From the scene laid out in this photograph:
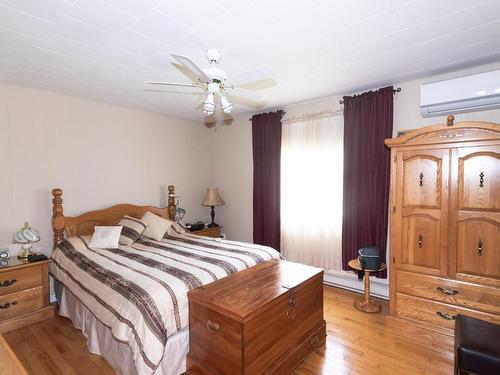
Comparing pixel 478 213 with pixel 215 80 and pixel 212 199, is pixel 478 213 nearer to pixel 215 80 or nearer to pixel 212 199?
pixel 215 80

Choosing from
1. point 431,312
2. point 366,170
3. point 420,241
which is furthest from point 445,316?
point 366,170

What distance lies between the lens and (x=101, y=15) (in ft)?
6.03

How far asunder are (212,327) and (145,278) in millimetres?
669

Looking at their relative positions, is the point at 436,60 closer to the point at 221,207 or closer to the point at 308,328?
the point at 308,328

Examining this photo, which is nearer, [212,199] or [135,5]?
[135,5]

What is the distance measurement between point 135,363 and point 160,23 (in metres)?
2.30


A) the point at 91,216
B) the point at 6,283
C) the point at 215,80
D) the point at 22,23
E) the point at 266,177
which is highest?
the point at 22,23

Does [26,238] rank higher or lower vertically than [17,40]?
lower

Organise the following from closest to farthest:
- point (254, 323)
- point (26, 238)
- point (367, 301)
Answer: point (254, 323) → point (26, 238) → point (367, 301)

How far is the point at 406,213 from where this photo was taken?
108 inches

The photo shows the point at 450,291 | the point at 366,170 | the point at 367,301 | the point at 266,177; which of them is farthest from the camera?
the point at 266,177

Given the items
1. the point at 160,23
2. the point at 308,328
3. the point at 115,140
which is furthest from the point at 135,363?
the point at 115,140

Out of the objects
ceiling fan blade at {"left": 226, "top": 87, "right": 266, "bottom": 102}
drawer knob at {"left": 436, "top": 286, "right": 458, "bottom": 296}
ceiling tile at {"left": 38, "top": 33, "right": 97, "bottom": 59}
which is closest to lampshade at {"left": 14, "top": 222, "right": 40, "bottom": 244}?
ceiling tile at {"left": 38, "top": 33, "right": 97, "bottom": 59}

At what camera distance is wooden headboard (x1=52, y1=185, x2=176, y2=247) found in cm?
325
